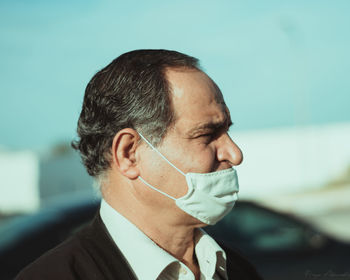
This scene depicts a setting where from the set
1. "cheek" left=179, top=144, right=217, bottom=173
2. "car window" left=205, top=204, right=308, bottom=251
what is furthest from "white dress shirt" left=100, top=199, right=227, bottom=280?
"car window" left=205, top=204, right=308, bottom=251

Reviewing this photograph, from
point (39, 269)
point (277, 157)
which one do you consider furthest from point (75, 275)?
point (277, 157)

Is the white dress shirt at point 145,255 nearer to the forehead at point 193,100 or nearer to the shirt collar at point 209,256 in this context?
the shirt collar at point 209,256

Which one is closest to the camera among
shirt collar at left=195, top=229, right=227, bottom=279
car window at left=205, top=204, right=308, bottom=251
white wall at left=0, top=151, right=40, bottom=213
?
shirt collar at left=195, top=229, right=227, bottom=279

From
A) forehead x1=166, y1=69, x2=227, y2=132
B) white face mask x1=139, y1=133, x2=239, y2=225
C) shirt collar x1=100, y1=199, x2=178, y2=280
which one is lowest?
shirt collar x1=100, y1=199, x2=178, y2=280

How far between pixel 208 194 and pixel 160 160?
26cm

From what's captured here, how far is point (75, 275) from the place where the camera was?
183 centimetres

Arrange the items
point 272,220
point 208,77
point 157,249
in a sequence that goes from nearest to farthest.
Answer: point 157,249 → point 208,77 → point 272,220

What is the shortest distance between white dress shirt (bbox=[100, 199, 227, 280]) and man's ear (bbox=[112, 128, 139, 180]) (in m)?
0.19

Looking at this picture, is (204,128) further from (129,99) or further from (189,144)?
(129,99)

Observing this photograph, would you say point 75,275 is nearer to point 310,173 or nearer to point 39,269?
point 39,269

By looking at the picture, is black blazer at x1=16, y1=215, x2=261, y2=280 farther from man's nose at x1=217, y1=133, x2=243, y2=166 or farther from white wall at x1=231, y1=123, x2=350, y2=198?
white wall at x1=231, y1=123, x2=350, y2=198

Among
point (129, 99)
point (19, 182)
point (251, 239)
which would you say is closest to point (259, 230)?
point (251, 239)

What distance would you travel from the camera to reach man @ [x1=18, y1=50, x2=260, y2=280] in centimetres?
209

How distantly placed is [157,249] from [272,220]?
3460 millimetres
